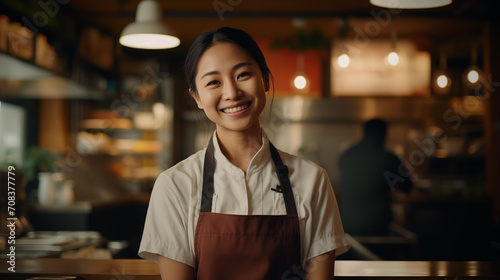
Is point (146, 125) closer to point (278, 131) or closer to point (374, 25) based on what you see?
point (278, 131)

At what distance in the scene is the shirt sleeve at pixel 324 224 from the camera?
49.7 inches

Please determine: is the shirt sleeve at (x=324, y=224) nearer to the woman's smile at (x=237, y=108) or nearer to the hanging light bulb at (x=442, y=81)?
the woman's smile at (x=237, y=108)

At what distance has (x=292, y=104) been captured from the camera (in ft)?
20.6

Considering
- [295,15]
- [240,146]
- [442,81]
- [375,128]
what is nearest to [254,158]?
[240,146]

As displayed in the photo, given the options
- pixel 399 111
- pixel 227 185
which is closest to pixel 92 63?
pixel 399 111

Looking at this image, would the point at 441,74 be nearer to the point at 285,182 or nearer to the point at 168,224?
the point at 285,182

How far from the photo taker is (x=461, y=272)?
1.56 meters

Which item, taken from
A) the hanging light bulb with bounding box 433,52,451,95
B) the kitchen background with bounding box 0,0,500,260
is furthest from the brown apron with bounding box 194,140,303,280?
the hanging light bulb with bounding box 433,52,451,95

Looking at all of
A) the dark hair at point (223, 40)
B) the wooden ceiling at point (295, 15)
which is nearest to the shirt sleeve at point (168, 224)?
the dark hair at point (223, 40)

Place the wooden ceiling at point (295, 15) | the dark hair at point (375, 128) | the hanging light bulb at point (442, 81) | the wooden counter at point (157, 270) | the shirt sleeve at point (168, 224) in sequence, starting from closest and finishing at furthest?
the shirt sleeve at point (168, 224) < the wooden counter at point (157, 270) < the dark hair at point (375, 128) < the wooden ceiling at point (295, 15) < the hanging light bulb at point (442, 81)

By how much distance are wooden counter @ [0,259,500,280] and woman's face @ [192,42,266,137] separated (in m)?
0.62

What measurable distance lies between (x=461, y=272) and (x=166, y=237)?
1.03m

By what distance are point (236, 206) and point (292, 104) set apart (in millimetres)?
5079

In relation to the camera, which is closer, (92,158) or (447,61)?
(92,158)
